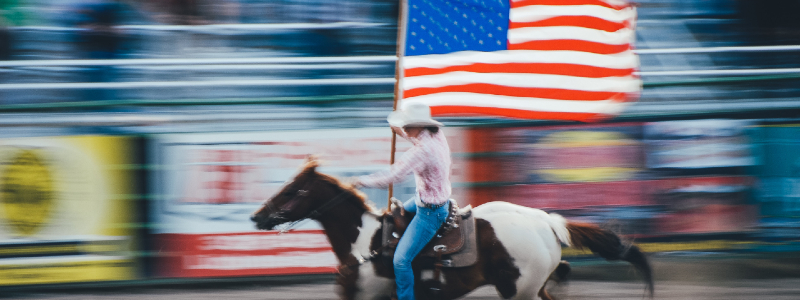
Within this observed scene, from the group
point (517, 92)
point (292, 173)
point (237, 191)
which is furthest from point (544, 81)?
point (237, 191)

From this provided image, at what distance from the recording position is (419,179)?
4.89 meters

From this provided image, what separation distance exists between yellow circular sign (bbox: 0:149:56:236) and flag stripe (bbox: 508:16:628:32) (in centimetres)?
437

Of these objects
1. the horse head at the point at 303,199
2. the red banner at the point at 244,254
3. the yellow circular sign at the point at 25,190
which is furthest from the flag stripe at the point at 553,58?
the yellow circular sign at the point at 25,190

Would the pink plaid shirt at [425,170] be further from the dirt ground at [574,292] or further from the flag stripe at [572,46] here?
the dirt ground at [574,292]

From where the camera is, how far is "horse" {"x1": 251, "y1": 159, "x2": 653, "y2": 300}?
507 centimetres

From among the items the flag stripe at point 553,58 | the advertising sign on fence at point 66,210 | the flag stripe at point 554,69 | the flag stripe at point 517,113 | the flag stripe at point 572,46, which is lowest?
the advertising sign on fence at point 66,210

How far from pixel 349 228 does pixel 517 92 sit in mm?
1624

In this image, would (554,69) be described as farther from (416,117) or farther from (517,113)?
(416,117)

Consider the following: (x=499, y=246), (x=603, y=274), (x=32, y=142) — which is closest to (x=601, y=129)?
(x=603, y=274)

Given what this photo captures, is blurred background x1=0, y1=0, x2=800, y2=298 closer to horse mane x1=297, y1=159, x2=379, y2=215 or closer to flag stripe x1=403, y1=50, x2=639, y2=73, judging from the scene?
flag stripe x1=403, y1=50, x2=639, y2=73

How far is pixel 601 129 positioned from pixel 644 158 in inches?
20.5

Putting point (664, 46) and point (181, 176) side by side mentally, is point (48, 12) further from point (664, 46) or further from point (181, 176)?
point (664, 46)

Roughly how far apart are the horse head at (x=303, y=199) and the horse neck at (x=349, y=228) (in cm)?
6

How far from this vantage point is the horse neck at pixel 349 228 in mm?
5129
